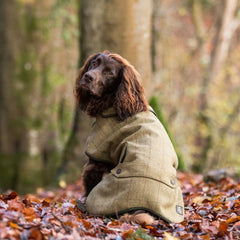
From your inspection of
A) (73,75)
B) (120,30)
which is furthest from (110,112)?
(73,75)

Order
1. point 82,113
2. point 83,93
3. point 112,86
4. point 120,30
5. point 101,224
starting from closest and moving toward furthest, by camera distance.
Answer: point 101,224, point 112,86, point 83,93, point 120,30, point 82,113

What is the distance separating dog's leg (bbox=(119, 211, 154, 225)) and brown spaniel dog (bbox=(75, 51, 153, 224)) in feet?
2.51

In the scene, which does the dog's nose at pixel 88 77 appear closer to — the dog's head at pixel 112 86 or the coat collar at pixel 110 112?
the dog's head at pixel 112 86

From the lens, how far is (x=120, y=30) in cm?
793

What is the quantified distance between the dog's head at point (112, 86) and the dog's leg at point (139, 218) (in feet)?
3.16

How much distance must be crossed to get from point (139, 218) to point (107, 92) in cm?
140

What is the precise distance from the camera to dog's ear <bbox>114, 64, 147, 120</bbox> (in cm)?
435

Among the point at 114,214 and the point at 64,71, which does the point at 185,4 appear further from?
the point at 114,214

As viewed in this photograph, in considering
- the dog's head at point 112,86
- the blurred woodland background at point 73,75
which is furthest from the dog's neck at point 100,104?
the blurred woodland background at point 73,75

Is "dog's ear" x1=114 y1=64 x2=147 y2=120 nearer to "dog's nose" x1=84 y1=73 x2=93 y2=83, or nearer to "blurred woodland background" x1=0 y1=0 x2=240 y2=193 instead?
"dog's nose" x1=84 y1=73 x2=93 y2=83

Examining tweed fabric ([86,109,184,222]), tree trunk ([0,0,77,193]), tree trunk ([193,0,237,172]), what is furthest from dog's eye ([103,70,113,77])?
tree trunk ([193,0,237,172])

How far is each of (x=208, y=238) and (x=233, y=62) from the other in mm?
14098

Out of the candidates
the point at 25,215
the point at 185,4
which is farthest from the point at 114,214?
the point at 185,4

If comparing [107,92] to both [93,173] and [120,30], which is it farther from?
[120,30]
